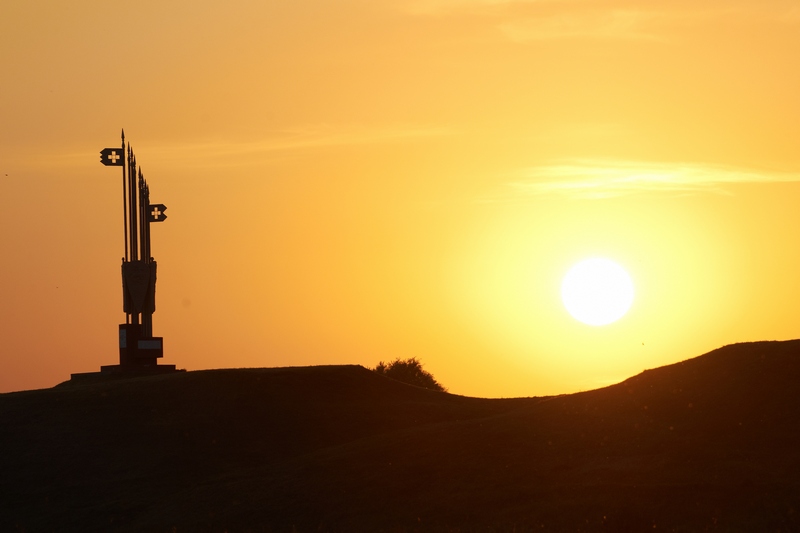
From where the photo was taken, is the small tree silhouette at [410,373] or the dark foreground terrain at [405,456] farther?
the small tree silhouette at [410,373]

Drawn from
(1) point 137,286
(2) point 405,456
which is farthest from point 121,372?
(2) point 405,456

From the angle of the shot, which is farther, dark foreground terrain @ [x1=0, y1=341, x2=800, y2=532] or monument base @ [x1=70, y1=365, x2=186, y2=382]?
monument base @ [x1=70, y1=365, x2=186, y2=382]

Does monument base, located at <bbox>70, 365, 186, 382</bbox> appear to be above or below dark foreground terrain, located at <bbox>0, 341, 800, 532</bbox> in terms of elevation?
above

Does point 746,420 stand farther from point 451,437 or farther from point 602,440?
point 451,437

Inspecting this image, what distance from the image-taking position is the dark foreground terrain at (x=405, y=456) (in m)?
28.2

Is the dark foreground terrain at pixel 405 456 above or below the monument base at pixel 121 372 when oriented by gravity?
below

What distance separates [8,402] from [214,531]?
19871 millimetres

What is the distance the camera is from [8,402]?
4659 centimetres

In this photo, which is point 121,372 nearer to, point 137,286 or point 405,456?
point 137,286

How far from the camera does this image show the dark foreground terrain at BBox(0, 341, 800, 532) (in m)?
28.2

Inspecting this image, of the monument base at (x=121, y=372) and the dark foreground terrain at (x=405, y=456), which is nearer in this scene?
the dark foreground terrain at (x=405, y=456)

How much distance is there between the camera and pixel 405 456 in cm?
3556

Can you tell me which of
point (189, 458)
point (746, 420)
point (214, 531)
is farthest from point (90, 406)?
point (746, 420)

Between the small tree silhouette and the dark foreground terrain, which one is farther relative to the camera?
the small tree silhouette
